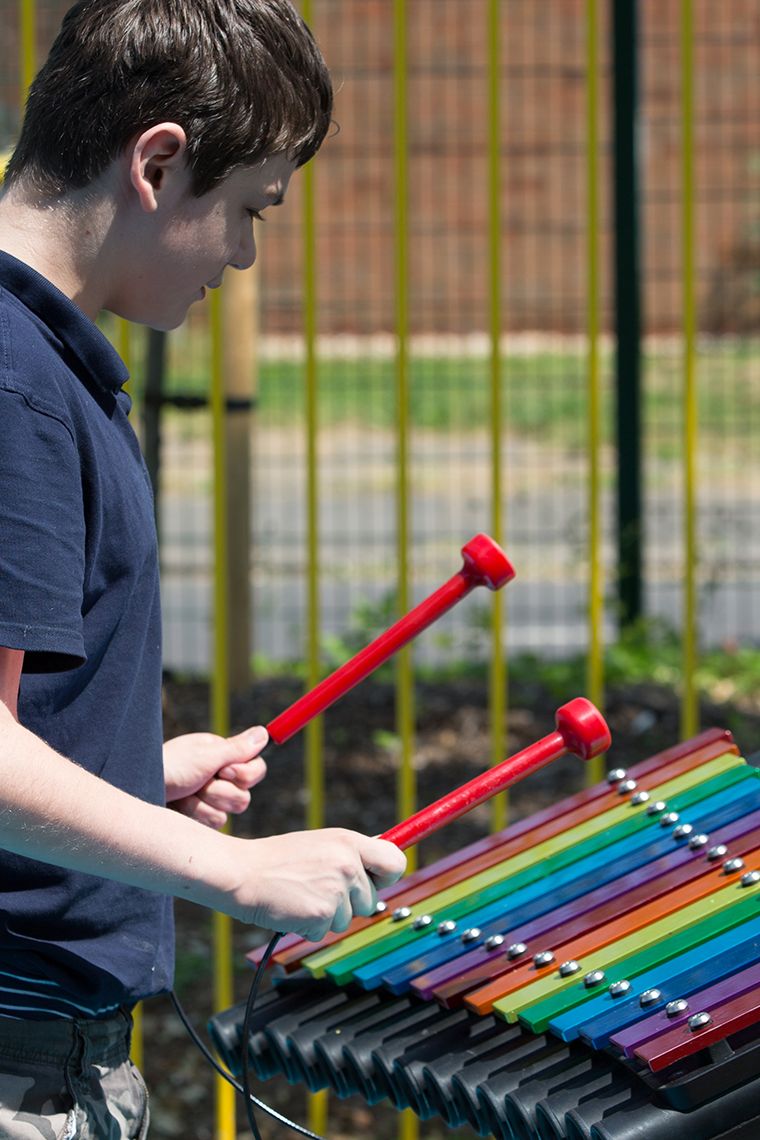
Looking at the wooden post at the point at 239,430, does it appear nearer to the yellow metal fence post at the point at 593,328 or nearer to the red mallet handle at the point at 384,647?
the yellow metal fence post at the point at 593,328

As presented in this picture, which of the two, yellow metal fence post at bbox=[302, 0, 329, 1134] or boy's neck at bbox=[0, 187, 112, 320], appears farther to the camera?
yellow metal fence post at bbox=[302, 0, 329, 1134]

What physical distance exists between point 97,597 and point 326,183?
8595mm

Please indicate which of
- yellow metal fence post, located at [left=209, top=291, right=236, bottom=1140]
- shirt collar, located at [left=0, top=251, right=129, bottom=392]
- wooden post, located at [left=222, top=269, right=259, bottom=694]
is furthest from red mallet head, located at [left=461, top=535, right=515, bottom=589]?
wooden post, located at [left=222, top=269, right=259, bottom=694]

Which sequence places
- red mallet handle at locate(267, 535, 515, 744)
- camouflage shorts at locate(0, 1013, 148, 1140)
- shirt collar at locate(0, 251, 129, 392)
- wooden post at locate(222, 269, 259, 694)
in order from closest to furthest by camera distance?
shirt collar at locate(0, 251, 129, 392)
camouflage shorts at locate(0, 1013, 148, 1140)
red mallet handle at locate(267, 535, 515, 744)
wooden post at locate(222, 269, 259, 694)

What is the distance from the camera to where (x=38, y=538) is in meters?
1.62

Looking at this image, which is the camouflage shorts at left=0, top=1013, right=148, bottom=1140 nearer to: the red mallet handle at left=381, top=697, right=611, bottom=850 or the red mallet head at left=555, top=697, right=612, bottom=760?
the red mallet handle at left=381, top=697, right=611, bottom=850

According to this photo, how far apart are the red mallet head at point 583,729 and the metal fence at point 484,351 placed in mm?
3145

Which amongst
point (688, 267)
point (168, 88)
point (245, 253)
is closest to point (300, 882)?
point (245, 253)

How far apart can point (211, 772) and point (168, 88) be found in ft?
2.79

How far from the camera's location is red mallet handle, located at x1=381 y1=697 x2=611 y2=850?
1.92 meters

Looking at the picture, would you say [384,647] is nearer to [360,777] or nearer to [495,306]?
[495,306]

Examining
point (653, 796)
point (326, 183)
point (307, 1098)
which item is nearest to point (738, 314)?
point (326, 183)

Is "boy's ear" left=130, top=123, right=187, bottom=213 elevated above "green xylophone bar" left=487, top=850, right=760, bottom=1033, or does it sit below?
above

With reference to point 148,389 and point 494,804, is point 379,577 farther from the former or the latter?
point 494,804
